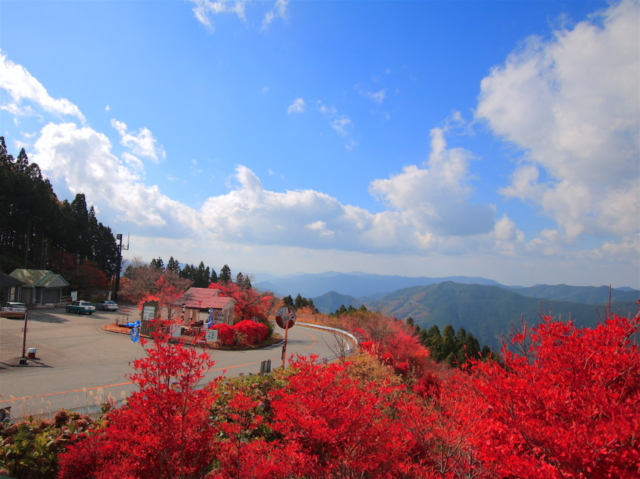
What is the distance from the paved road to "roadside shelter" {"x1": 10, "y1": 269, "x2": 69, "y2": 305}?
7063mm

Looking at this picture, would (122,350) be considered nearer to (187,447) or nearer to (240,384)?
(240,384)

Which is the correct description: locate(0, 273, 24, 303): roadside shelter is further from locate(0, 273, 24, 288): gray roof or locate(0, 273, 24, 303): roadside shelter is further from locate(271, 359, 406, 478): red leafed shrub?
locate(271, 359, 406, 478): red leafed shrub

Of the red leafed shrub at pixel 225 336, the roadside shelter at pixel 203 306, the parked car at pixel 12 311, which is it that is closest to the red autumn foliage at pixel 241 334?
the red leafed shrub at pixel 225 336

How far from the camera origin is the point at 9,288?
100 feet

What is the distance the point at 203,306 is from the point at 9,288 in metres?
19.5

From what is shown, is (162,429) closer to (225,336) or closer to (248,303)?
(225,336)

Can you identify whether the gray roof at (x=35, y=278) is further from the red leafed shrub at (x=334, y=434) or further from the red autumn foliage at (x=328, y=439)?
the red autumn foliage at (x=328, y=439)

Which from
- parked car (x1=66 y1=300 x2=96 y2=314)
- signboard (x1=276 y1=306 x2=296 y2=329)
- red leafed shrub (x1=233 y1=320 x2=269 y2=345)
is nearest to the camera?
signboard (x1=276 y1=306 x2=296 y2=329)

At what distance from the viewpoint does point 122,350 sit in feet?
55.9

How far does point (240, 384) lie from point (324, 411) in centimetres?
418

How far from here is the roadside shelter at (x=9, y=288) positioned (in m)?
28.8

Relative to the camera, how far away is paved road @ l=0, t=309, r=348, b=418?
352 inches

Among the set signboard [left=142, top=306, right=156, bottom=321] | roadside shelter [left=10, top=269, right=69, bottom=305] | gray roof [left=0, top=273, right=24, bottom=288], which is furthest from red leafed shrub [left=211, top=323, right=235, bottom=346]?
roadside shelter [left=10, top=269, right=69, bottom=305]

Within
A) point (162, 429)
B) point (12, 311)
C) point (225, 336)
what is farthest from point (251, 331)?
point (162, 429)
